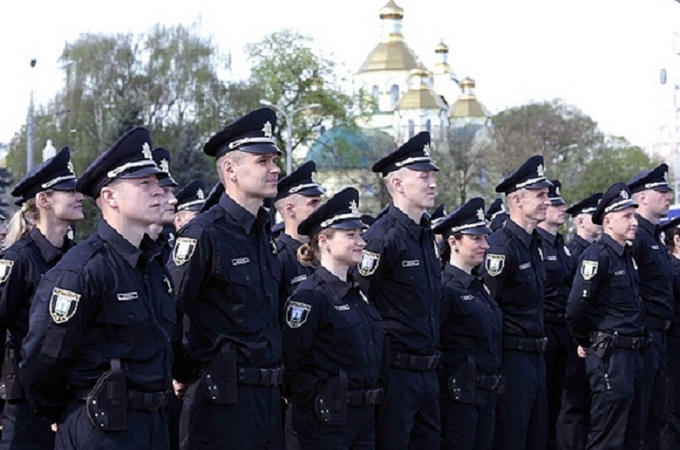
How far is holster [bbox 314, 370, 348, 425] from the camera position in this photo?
7.88 m

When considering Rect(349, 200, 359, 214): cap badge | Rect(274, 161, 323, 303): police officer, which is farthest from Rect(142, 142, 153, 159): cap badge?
Rect(274, 161, 323, 303): police officer

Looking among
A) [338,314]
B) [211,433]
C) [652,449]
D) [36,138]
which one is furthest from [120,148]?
[36,138]

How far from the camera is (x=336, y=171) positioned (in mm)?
71312

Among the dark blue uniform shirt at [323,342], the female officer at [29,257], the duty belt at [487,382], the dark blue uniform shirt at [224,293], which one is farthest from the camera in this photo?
the duty belt at [487,382]

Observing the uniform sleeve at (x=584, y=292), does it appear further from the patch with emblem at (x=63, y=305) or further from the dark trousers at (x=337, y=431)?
the patch with emblem at (x=63, y=305)

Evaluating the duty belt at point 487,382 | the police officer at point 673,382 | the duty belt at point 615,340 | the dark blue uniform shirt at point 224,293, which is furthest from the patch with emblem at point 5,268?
the police officer at point 673,382

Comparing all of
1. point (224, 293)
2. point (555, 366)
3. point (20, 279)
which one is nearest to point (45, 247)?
point (20, 279)

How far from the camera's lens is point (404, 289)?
9.02 m

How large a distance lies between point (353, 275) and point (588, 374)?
3.45 metres

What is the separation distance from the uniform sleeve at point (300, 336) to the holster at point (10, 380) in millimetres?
1594

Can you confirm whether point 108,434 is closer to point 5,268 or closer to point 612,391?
point 5,268

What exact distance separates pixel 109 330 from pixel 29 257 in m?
1.91

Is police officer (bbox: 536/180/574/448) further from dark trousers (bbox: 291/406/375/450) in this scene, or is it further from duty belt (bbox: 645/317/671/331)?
dark trousers (bbox: 291/406/375/450)

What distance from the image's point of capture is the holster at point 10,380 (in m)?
7.64
